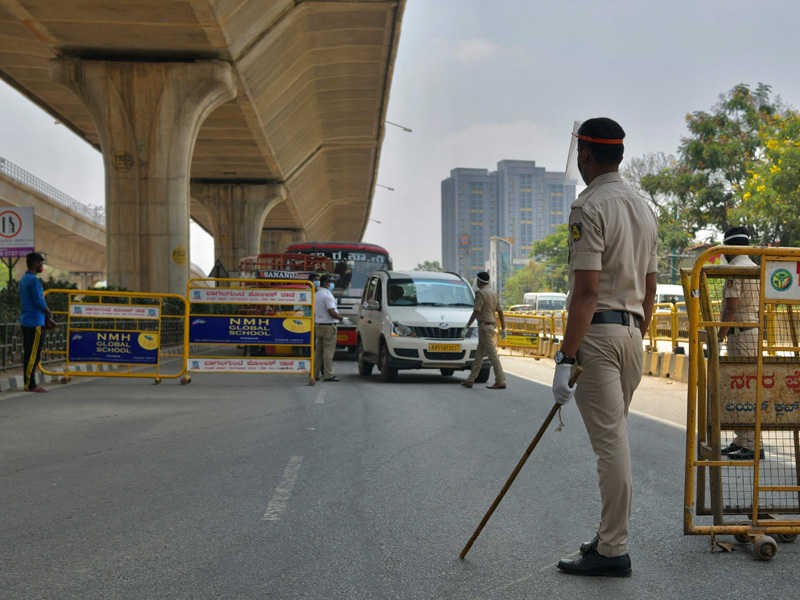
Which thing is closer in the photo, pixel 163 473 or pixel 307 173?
pixel 163 473

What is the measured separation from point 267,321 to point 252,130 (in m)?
19.5

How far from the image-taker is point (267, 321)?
51.1 ft

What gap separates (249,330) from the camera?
50.9ft

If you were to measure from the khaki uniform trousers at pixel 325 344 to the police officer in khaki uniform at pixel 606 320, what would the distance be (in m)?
11.3

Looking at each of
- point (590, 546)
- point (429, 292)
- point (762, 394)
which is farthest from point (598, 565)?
point (429, 292)

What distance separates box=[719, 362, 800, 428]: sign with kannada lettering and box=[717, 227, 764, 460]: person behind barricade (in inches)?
7.3

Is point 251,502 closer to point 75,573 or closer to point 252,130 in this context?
point 75,573

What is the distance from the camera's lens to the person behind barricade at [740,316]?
5.47 m

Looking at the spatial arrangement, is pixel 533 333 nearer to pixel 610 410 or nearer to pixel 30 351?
pixel 30 351

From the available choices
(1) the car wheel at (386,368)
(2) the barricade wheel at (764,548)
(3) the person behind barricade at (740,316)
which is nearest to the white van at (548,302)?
(1) the car wheel at (386,368)

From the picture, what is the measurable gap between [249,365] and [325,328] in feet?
4.59

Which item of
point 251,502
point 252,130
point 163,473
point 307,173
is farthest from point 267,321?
point 307,173

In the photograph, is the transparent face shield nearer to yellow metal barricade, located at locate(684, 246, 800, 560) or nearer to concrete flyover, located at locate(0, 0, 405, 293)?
yellow metal barricade, located at locate(684, 246, 800, 560)

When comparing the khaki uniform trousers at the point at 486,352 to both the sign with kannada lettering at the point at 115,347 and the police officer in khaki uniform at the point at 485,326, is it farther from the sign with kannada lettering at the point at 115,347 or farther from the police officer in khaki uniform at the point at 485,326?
the sign with kannada lettering at the point at 115,347
